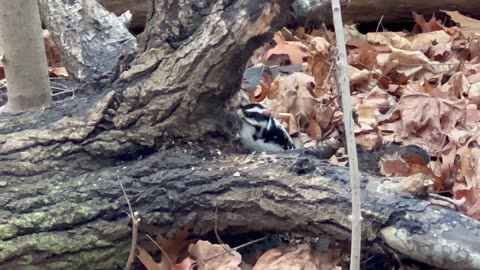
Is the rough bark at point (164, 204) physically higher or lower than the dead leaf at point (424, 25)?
higher

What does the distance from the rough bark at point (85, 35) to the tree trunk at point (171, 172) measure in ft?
1.58

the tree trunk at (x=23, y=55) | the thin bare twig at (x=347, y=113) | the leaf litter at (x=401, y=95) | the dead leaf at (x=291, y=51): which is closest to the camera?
the thin bare twig at (x=347, y=113)

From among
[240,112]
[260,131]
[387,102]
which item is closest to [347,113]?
[240,112]

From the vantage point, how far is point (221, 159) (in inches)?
113

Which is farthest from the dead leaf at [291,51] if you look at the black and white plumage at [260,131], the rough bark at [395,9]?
the black and white plumage at [260,131]

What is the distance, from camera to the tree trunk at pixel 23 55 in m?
3.27

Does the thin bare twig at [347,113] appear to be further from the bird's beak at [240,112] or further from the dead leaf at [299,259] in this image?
the bird's beak at [240,112]

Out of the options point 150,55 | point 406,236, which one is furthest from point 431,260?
point 150,55

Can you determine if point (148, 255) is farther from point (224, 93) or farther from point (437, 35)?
point (437, 35)

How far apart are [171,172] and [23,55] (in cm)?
97

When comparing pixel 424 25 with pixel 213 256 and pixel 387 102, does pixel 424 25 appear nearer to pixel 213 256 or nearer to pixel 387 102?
pixel 387 102

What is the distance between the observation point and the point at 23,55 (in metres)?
3.33

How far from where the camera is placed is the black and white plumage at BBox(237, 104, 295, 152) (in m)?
3.24

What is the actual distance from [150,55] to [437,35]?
3473 millimetres
